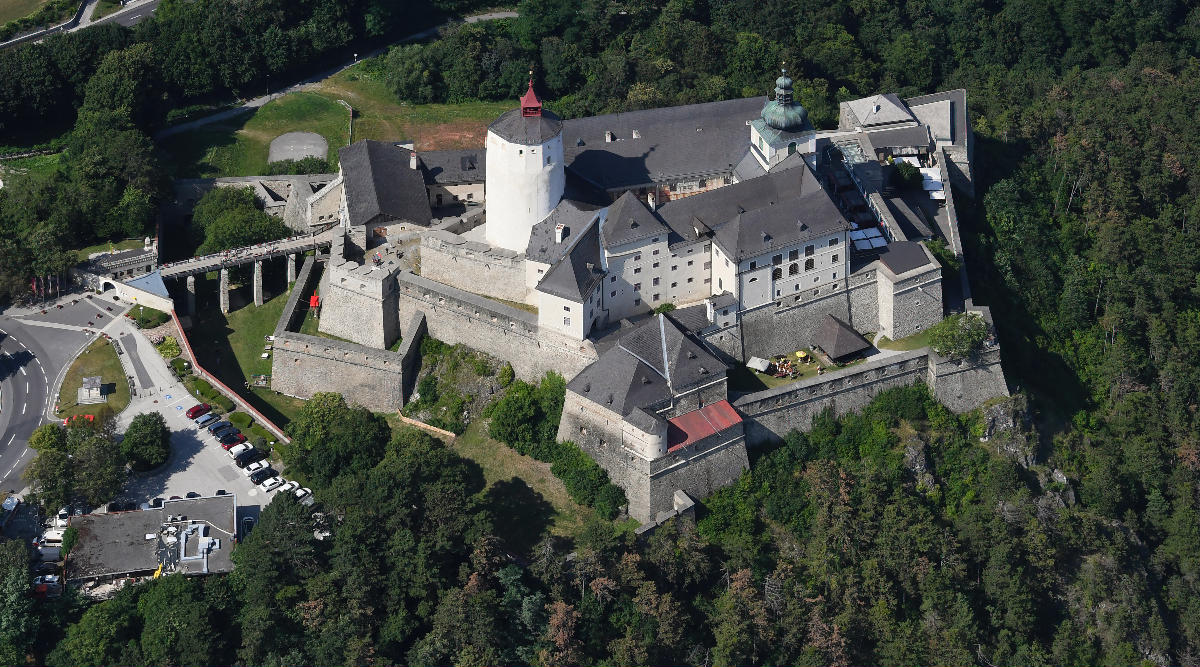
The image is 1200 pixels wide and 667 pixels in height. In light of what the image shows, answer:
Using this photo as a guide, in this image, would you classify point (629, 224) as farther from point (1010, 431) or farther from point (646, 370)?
point (1010, 431)

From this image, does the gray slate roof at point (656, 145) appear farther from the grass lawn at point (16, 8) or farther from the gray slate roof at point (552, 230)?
the grass lawn at point (16, 8)

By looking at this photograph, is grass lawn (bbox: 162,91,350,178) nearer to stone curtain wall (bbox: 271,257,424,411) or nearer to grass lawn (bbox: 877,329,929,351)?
stone curtain wall (bbox: 271,257,424,411)

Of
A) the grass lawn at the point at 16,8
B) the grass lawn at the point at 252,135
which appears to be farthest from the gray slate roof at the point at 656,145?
the grass lawn at the point at 16,8

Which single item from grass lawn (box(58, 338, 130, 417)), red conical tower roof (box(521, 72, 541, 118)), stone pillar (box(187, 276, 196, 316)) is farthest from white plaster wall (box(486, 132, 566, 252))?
grass lawn (box(58, 338, 130, 417))

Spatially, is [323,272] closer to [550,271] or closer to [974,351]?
[550,271]

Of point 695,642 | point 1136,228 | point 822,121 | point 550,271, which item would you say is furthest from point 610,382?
point 1136,228
